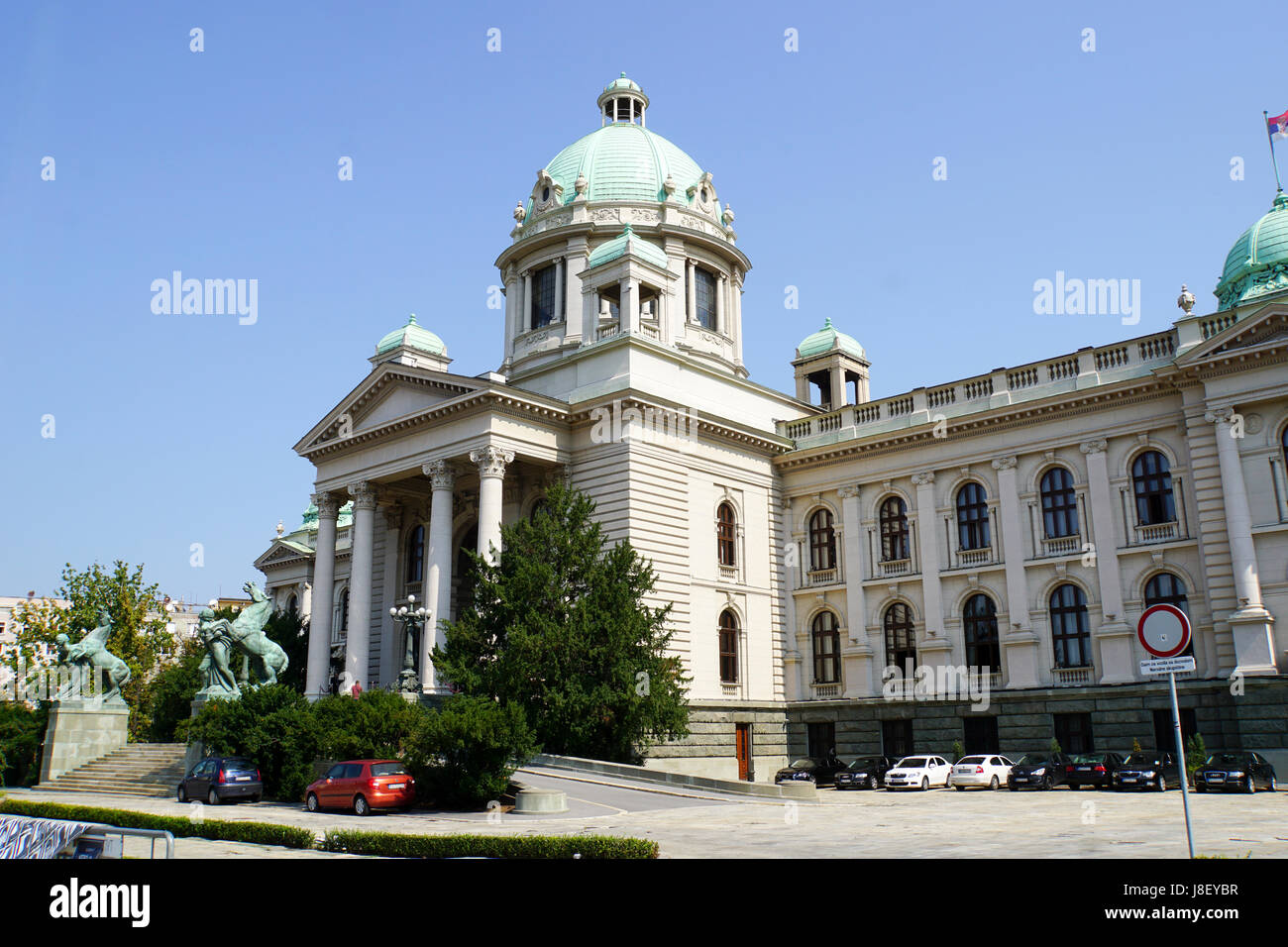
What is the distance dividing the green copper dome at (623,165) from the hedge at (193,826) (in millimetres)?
39192

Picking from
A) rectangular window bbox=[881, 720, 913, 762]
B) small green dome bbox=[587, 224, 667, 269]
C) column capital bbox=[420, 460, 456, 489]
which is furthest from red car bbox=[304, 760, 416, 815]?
small green dome bbox=[587, 224, 667, 269]

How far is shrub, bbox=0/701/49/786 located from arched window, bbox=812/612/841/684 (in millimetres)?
30098

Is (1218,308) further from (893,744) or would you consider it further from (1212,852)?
(1212,852)

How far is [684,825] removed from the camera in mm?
21656

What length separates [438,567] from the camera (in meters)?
40.4

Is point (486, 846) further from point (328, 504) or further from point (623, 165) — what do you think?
point (623, 165)

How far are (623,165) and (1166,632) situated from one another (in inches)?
1858

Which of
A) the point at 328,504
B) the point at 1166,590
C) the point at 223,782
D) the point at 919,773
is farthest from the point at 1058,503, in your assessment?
the point at 328,504

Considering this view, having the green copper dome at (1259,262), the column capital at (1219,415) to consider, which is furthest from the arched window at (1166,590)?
the green copper dome at (1259,262)

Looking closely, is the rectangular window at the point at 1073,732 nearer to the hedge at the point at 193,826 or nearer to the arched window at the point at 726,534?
the arched window at the point at 726,534

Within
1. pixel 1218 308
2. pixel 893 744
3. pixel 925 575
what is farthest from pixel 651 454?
pixel 1218 308

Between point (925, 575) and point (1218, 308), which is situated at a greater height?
point (1218, 308)

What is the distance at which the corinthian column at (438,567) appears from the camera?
39594mm
